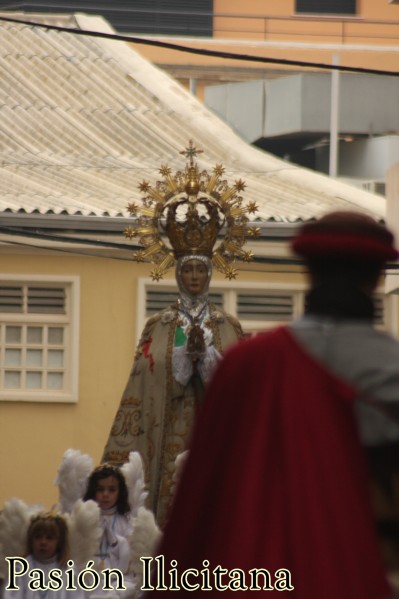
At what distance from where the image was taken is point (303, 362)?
4562 mm

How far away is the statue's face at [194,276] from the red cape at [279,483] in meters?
6.94

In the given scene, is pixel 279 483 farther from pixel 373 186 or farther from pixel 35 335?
pixel 373 186

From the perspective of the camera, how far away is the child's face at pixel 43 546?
8.88 meters

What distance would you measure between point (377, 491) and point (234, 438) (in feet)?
1.21

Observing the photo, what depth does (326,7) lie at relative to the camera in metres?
37.0

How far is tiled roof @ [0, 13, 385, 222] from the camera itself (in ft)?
58.1

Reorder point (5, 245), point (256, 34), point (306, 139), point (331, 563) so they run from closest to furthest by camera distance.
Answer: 1. point (331, 563)
2. point (5, 245)
3. point (306, 139)
4. point (256, 34)

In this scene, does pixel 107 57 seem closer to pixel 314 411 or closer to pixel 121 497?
pixel 121 497

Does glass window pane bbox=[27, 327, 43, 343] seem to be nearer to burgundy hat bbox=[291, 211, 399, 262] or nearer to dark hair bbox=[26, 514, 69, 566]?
dark hair bbox=[26, 514, 69, 566]

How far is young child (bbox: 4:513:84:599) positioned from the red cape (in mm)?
4167

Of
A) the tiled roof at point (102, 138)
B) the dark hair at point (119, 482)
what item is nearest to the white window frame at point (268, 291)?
the tiled roof at point (102, 138)

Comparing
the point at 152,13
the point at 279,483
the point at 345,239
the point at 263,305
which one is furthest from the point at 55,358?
the point at 152,13

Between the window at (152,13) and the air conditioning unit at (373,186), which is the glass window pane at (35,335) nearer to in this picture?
the air conditioning unit at (373,186)

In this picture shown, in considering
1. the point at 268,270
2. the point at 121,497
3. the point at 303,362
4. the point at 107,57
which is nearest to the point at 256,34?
the point at 107,57
